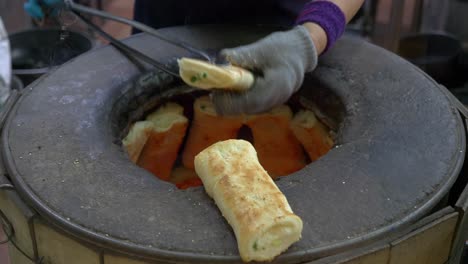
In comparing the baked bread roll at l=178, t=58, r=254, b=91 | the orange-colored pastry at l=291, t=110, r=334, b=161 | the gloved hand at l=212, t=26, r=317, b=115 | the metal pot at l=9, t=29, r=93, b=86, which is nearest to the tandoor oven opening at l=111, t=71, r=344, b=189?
the orange-colored pastry at l=291, t=110, r=334, b=161

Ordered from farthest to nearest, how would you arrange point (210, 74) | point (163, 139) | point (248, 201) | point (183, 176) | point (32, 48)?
point (32, 48) < point (183, 176) < point (163, 139) < point (210, 74) < point (248, 201)

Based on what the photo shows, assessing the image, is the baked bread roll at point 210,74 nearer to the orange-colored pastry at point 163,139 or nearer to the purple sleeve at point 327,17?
the purple sleeve at point 327,17

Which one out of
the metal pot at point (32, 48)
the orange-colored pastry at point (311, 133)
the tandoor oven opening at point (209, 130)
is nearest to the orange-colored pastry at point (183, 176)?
the tandoor oven opening at point (209, 130)

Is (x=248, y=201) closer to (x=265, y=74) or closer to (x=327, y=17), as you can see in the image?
(x=265, y=74)

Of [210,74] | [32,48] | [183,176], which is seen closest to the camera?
[210,74]

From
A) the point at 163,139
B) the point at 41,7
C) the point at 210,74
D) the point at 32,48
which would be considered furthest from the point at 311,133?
the point at 32,48
